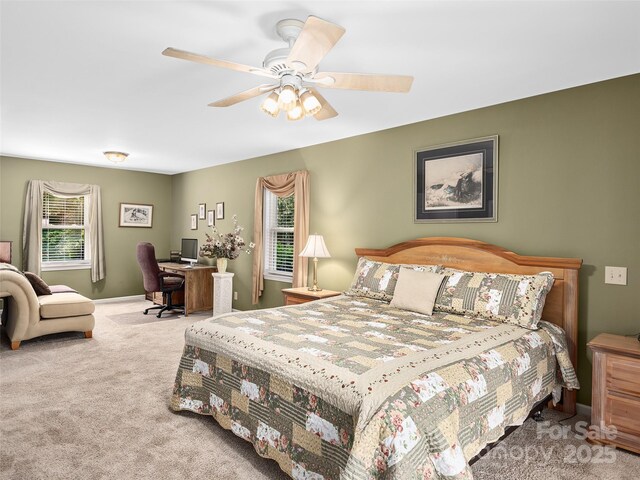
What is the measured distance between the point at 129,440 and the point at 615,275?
135 inches

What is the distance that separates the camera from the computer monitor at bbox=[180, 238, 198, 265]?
6.89 m

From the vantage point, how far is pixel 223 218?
21.7 ft

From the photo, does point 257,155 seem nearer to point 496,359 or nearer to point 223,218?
point 223,218

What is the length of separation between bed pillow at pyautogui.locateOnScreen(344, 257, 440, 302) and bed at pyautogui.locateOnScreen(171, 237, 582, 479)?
18 cm

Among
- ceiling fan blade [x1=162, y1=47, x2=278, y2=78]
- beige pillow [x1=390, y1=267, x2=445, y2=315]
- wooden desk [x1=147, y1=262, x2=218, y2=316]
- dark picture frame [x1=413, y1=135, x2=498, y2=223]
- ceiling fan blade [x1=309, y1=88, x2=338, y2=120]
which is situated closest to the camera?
ceiling fan blade [x1=162, y1=47, x2=278, y2=78]

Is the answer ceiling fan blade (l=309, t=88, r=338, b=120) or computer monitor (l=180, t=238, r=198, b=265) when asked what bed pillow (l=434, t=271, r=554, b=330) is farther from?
computer monitor (l=180, t=238, r=198, b=265)

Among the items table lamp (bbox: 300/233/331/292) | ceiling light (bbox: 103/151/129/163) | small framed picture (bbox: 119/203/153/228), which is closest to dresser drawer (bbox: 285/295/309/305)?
table lamp (bbox: 300/233/331/292)

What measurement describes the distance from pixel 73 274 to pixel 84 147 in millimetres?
2452

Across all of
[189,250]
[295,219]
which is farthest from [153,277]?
[295,219]

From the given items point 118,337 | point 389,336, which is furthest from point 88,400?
→ point 389,336

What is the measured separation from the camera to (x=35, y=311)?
4.39m

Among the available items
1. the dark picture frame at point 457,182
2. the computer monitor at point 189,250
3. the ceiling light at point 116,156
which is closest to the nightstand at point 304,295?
the dark picture frame at point 457,182

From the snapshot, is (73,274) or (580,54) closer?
(580,54)

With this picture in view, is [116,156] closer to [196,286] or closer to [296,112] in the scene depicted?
[196,286]
